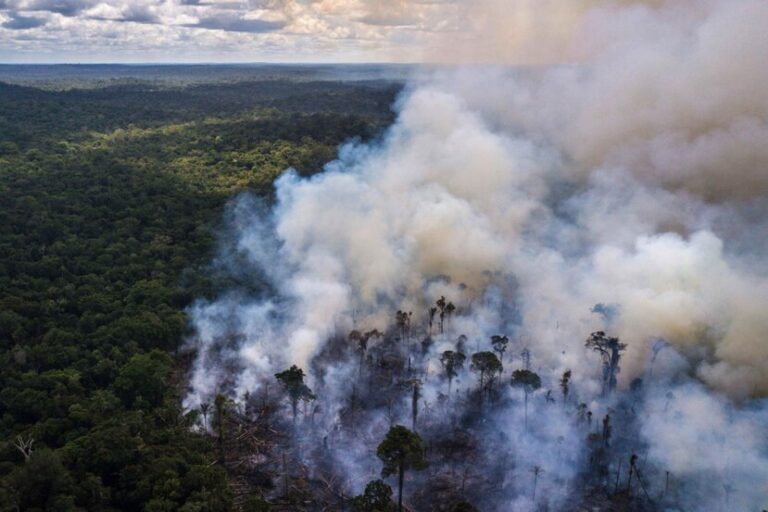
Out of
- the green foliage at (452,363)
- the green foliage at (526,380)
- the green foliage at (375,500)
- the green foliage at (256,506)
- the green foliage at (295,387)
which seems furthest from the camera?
the green foliage at (452,363)

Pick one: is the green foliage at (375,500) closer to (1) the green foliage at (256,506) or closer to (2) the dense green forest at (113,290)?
(1) the green foliage at (256,506)

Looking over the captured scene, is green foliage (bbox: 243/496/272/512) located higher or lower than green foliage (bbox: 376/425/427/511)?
lower

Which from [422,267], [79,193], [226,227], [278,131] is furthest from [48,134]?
[422,267]

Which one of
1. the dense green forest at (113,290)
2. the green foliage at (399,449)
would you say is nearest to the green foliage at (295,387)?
the dense green forest at (113,290)

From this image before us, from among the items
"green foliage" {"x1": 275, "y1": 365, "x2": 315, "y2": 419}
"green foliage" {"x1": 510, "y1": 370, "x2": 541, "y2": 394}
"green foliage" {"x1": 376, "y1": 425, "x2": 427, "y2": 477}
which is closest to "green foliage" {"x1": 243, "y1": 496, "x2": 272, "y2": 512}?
"green foliage" {"x1": 376, "y1": 425, "x2": 427, "y2": 477}

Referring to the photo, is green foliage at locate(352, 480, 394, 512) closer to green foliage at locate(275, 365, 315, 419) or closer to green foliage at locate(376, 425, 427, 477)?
green foliage at locate(376, 425, 427, 477)

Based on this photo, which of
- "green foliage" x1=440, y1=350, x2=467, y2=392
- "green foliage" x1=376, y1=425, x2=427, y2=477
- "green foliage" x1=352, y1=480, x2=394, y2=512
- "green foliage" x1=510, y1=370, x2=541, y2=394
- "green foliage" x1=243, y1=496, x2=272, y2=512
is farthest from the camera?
"green foliage" x1=440, y1=350, x2=467, y2=392

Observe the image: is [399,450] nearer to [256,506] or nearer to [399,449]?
[399,449]

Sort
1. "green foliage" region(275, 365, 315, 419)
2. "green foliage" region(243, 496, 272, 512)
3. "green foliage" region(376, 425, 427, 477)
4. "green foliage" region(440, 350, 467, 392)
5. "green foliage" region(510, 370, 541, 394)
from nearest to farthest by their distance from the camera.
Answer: "green foliage" region(243, 496, 272, 512) < "green foliage" region(376, 425, 427, 477) < "green foliage" region(275, 365, 315, 419) < "green foliage" region(510, 370, 541, 394) < "green foliage" region(440, 350, 467, 392)

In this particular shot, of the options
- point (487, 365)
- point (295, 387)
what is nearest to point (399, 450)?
point (295, 387)

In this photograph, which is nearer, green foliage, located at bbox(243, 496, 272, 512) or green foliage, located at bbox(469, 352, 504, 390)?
green foliage, located at bbox(243, 496, 272, 512)
